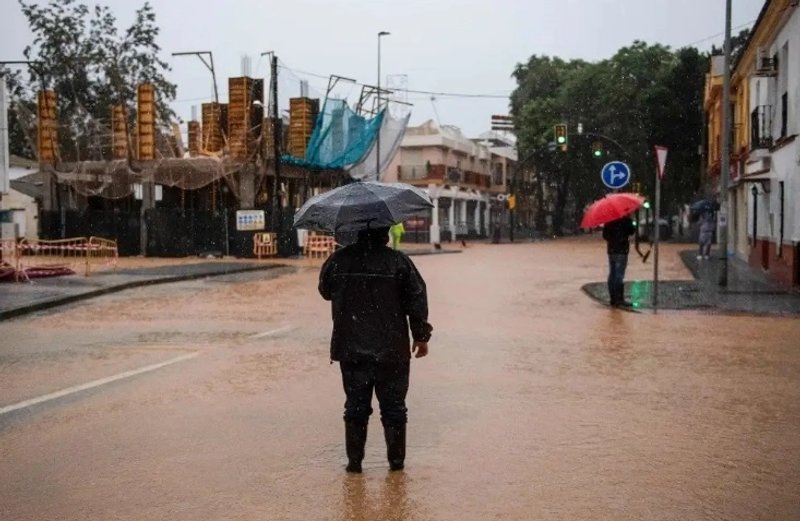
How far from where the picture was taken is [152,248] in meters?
35.1

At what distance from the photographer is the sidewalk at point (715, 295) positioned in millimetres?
14814

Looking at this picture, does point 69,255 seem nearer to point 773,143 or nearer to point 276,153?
point 276,153

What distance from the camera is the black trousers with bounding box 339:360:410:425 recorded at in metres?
5.31

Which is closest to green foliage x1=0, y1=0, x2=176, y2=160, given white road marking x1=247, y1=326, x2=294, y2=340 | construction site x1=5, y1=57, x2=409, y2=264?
construction site x1=5, y1=57, x2=409, y2=264

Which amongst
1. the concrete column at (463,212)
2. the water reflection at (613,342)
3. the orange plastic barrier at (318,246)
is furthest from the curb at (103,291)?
the concrete column at (463,212)

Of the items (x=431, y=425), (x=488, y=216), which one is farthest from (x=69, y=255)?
(x=488, y=216)

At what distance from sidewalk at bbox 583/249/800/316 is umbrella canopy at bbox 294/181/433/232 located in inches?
Answer: 398

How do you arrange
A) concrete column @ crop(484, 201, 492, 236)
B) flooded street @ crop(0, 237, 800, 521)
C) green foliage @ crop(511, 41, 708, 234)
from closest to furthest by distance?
flooded street @ crop(0, 237, 800, 521) → green foliage @ crop(511, 41, 708, 234) → concrete column @ crop(484, 201, 492, 236)

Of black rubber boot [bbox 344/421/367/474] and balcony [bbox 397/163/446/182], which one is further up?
balcony [bbox 397/163/446/182]

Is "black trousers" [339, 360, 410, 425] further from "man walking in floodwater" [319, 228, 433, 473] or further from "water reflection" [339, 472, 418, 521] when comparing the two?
"water reflection" [339, 472, 418, 521]

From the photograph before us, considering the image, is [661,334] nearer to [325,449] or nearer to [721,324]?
[721,324]

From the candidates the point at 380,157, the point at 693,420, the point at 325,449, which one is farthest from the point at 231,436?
the point at 380,157

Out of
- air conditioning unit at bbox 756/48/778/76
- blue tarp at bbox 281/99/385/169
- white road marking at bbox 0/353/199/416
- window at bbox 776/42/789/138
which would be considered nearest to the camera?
white road marking at bbox 0/353/199/416

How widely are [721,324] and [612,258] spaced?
268 centimetres
